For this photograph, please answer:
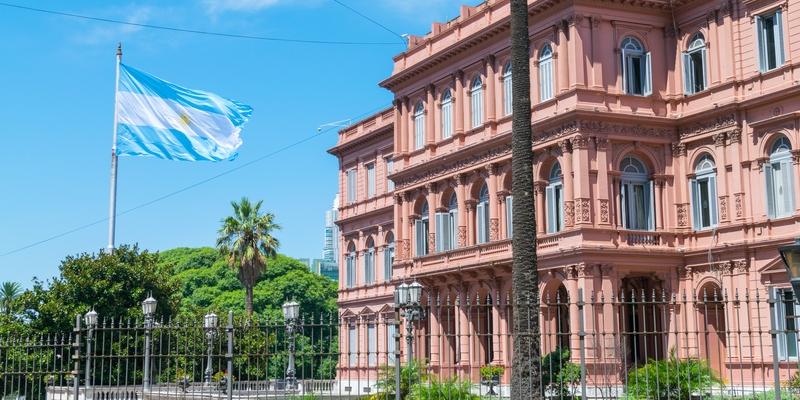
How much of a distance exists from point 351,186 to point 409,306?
37.7m

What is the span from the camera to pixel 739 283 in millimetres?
32812

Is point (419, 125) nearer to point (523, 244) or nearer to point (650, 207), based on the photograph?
point (650, 207)

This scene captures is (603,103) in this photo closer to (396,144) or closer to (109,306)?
(396,144)

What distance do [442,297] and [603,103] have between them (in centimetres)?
1059

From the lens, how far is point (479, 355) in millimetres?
38656

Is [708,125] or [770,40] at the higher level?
[770,40]

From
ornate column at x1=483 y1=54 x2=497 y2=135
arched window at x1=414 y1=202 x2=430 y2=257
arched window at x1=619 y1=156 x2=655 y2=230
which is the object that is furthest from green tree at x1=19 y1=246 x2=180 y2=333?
arched window at x1=619 y1=156 x2=655 y2=230

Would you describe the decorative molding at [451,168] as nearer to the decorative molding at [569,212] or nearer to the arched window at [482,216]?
the arched window at [482,216]

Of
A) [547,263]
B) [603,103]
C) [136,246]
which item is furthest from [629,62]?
[136,246]

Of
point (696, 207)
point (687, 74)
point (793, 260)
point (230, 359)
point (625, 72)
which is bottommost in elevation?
point (230, 359)

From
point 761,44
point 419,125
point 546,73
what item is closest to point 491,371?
point 546,73

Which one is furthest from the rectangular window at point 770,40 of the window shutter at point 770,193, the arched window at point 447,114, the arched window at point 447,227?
the arched window at point 447,227

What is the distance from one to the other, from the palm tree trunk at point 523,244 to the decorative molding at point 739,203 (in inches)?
685

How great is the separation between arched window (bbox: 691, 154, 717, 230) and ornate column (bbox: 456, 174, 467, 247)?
8.57 m
